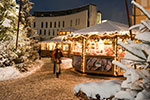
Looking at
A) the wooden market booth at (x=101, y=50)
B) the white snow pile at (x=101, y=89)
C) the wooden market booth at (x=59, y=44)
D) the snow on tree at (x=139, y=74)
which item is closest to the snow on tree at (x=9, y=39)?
the wooden market booth at (x=101, y=50)

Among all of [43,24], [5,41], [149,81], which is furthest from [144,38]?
[43,24]

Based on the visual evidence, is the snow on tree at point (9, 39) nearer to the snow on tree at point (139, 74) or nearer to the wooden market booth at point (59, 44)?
the snow on tree at point (139, 74)

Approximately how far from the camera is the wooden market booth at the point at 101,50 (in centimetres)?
932

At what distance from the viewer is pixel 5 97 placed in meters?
5.36

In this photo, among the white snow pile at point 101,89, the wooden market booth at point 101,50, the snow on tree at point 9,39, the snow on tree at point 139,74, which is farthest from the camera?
the snow on tree at point 9,39

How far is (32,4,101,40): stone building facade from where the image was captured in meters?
30.6

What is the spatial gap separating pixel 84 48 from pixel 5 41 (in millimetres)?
5913

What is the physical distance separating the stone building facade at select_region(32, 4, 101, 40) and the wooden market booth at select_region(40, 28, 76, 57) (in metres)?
5.31

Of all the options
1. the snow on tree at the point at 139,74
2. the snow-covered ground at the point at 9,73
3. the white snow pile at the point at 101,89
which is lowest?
the snow-covered ground at the point at 9,73

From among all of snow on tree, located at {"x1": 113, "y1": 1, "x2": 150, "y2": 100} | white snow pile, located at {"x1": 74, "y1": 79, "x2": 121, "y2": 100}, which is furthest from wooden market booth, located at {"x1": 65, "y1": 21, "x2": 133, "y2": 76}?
snow on tree, located at {"x1": 113, "y1": 1, "x2": 150, "y2": 100}

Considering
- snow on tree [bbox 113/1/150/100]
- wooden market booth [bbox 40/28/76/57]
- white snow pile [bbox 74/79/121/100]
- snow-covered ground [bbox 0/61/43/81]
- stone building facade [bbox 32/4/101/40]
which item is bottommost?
snow-covered ground [bbox 0/61/43/81]

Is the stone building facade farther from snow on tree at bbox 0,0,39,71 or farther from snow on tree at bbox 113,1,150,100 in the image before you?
snow on tree at bbox 113,1,150,100

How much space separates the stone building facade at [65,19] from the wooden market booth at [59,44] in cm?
531

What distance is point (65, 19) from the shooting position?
37.2m
